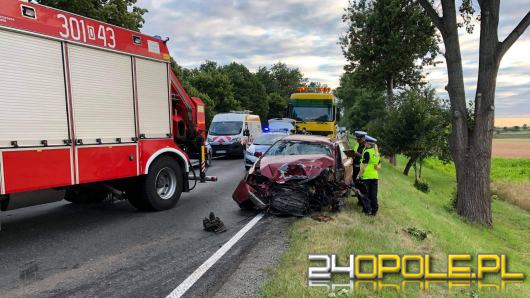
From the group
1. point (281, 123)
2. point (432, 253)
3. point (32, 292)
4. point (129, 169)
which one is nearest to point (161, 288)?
point (32, 292)

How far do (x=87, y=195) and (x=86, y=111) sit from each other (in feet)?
8.80

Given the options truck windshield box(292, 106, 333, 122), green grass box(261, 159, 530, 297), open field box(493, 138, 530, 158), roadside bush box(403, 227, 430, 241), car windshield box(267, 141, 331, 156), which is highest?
truck windshield box(292, 106, 333, 122)

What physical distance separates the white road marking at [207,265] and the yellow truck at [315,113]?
585 inches

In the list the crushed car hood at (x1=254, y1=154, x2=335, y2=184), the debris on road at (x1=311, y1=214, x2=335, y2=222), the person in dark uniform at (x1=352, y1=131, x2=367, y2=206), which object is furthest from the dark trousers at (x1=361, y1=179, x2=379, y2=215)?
the debris on road at (x1=311, y1=214, x2=335, y2=222)

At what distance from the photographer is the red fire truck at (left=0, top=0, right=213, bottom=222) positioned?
5395 millimetres

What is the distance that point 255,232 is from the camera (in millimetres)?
6484

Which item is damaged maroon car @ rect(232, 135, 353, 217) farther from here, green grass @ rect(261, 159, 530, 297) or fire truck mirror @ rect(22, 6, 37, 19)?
fire truck mirror @ rect(22, 6, 37, 19)

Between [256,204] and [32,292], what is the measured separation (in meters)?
4.18

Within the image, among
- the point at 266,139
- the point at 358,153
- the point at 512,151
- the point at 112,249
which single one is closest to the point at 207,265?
the point at 112,249

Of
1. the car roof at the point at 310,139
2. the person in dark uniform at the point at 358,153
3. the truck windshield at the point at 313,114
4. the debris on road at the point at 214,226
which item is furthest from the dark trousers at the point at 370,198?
the truck windshield at the point at 313,114

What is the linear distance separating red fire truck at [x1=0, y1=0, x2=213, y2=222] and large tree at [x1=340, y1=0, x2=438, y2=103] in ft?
57.6

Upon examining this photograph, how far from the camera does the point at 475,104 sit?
41.3 feet

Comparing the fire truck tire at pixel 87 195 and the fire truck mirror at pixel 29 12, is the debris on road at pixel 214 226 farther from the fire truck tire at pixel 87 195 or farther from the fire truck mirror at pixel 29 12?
the fire truck mirror at pixel 29 12

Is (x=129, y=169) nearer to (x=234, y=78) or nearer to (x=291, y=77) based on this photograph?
(x=234, y=78)
